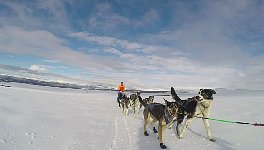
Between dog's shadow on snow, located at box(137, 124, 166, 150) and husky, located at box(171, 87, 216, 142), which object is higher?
husky, located at box(171, 87, 216, 142)

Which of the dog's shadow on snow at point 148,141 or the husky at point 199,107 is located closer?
the dog's shadow on snow at point 148,141

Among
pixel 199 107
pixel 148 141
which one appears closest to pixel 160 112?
pixel 148 141

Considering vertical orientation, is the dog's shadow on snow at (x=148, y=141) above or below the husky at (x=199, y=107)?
below

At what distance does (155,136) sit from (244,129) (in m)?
3.26

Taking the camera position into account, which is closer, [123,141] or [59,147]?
[59,147]

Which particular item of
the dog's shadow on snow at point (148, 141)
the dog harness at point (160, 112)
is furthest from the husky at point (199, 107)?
the dog's shadow on snow at point (148, 141)

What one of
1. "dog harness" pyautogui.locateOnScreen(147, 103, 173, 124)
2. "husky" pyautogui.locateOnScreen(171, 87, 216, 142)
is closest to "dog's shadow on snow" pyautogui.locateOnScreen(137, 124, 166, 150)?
"dog harness" pyautogui.locateOnScreen(147, 103, 173, 124)

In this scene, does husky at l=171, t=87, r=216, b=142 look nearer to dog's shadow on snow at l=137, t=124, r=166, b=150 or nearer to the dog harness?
the dog harness

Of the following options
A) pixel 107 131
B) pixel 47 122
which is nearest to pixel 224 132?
pixel 107 131

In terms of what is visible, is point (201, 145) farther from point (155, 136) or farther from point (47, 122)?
point (47, 122)

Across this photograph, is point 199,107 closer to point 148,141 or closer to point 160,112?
point 160,112

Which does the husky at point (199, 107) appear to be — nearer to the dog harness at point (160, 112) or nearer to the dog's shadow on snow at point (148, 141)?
the dog harness at point (160, 112)

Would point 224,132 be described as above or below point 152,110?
below

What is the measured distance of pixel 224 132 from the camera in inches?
372
